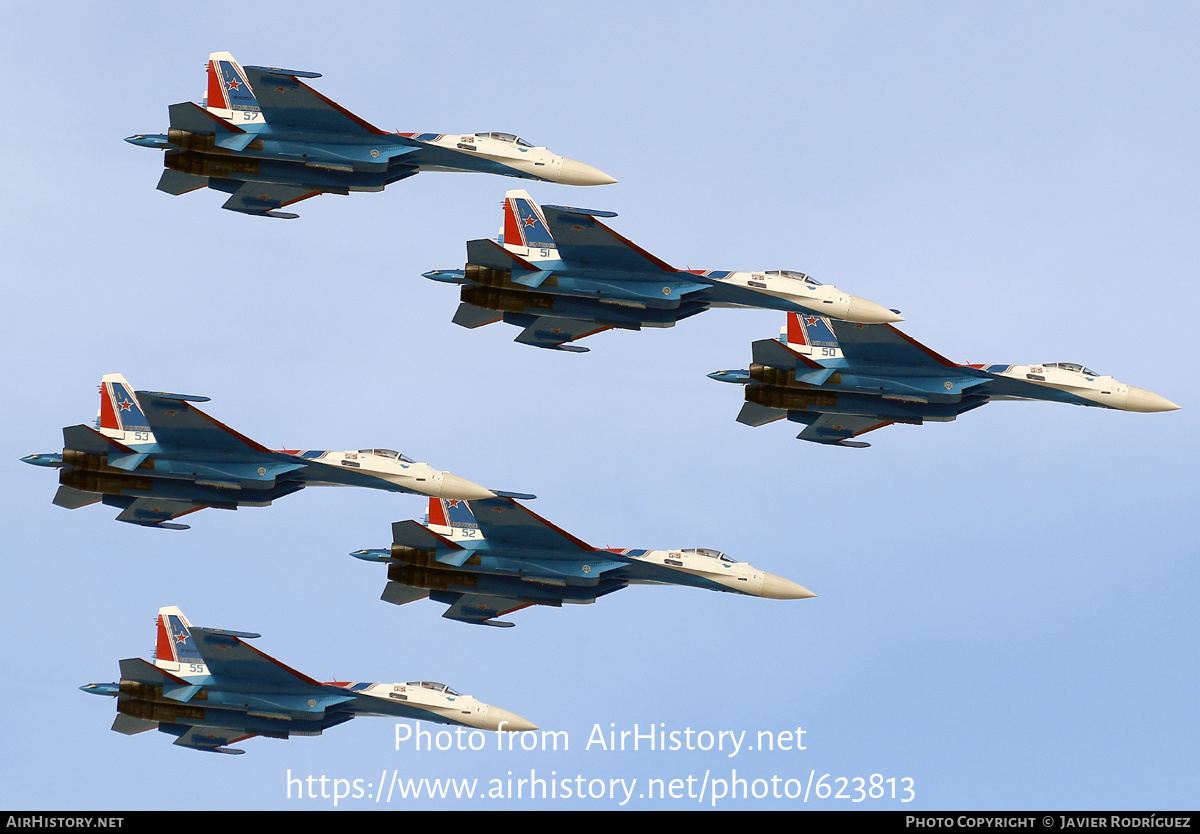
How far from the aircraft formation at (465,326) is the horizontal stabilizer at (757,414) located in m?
0.09

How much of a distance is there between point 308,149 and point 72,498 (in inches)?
752

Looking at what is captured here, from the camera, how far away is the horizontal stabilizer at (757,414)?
102 m

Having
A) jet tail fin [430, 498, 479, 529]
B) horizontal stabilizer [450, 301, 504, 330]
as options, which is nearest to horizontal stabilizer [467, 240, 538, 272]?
horizontal stabilizer [450, 301, 504, 330]

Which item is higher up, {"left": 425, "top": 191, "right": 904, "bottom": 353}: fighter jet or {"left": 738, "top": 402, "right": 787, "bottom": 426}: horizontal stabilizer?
{"left": 425, "top": 191, "right": 904, "bottom": 353}: fighter jet

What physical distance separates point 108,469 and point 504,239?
2075 cm

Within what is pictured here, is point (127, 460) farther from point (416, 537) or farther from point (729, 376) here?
point (729, 376)

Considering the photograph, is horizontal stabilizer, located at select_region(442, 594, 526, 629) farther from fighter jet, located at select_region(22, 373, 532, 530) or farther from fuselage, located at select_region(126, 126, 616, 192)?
fuselage, located at select_region(126, 126, 616, 192)

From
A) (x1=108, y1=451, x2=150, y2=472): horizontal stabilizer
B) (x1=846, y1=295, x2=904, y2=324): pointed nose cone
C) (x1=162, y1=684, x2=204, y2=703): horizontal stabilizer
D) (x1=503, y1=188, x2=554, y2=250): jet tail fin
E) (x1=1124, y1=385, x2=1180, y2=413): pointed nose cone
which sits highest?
(x1=503, y1=188, x2=554, y2=250): jet tail fin

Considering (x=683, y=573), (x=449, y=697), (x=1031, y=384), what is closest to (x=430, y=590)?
(x=449, y=697)

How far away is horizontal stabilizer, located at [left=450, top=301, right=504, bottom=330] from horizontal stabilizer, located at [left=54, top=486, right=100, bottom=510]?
18292mm

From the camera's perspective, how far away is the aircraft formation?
97.4 metres

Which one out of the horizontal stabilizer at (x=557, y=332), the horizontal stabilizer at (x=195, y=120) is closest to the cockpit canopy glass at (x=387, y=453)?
the horizontal stabilizer at (x=557, y=332)

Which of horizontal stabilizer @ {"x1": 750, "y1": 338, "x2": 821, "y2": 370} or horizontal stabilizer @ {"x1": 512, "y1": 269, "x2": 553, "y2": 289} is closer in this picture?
horizontal stabilizer @ {"x1": 512, "y1": 269, "x2": 553, "y2": 289}

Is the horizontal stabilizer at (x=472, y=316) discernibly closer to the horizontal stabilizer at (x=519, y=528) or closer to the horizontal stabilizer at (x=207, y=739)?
the horizontal stabilizer at (x=519, y=528)
